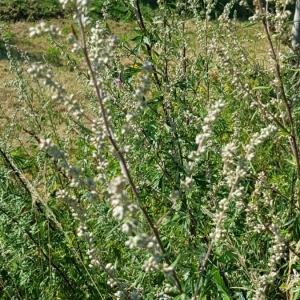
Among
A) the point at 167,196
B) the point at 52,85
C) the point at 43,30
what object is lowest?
the point at 167,196

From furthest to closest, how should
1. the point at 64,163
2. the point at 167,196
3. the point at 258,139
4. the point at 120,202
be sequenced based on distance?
the point at 167,196 < the point at 258,139 < the point at 64,163 < the point at 120,202

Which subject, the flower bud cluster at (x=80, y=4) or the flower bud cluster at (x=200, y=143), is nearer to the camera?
the flower bud cluster at (x=80, y=4)

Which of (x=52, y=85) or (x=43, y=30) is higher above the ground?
(x=43, y=30)

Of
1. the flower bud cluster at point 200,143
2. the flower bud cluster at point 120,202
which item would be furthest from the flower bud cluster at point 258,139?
the flower bud cluster at point 120,202

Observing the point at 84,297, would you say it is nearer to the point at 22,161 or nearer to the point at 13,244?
the point at 13,244

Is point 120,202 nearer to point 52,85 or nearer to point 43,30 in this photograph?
point 52,85

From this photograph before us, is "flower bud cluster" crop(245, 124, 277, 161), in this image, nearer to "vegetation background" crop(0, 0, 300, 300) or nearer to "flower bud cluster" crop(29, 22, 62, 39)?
"vegetation background" crop(0, 0, 300, 300)

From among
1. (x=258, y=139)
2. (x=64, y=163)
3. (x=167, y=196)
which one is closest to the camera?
(x=64, y=163)

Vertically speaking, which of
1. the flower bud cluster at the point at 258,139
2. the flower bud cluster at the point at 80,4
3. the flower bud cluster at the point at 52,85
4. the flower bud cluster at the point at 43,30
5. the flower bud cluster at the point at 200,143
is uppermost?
the flower bud cluster at the point at 80,4

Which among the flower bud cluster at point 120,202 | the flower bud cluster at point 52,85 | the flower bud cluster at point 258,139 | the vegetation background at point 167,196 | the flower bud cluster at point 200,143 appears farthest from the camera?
the vegetation background at point 167,196

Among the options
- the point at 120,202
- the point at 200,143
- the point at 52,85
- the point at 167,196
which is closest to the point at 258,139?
the point at 200,143

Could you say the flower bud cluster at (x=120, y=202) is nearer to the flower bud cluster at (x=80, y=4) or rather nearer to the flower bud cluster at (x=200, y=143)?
the flower bud cluster at (x=200, y=143)

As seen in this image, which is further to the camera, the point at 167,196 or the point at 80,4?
the point at 167,196

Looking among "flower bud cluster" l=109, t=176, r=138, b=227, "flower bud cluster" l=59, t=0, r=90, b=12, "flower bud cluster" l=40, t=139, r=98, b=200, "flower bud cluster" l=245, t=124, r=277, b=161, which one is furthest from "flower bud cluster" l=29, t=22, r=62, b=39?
"flower bud cluster" l=245, t=124, r=277, b=161
